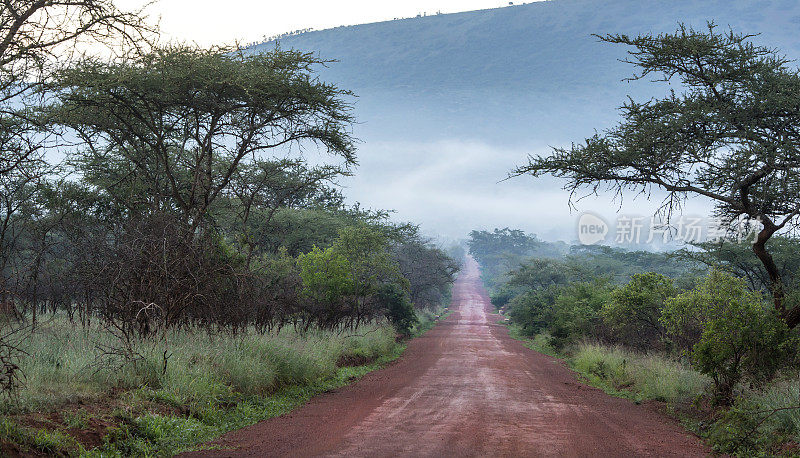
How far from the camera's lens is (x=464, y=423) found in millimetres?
9312

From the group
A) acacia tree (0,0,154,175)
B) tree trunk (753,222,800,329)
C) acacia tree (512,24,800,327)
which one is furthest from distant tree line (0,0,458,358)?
tree trunk (753,222,800,329)

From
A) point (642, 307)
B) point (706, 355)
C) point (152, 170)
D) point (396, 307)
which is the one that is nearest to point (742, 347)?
point (706, 355)

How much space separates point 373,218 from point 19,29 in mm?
33486

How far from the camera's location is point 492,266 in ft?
469

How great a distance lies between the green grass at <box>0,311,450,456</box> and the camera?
6.75m

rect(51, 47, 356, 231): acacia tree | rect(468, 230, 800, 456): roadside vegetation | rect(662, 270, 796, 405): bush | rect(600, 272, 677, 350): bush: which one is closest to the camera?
rect(468, 230, 800, 456): roadside vegetation

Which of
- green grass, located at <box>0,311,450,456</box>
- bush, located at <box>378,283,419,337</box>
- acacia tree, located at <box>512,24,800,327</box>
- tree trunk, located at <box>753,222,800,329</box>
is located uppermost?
acacia tree, located at <box>512,24,800,327</box>

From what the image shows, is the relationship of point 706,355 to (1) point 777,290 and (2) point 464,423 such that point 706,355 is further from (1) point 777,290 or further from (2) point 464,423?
(2) point 464,423

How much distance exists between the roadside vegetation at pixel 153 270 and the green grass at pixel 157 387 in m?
0.03

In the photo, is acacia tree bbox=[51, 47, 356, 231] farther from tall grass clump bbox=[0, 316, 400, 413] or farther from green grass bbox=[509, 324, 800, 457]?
green grass bbox=[509, 324, 800, 457]

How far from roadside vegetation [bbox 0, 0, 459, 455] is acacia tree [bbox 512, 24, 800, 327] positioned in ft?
21.7

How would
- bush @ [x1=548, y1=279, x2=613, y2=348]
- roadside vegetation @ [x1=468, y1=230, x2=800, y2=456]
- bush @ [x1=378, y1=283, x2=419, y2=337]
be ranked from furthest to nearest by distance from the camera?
bush @ [x1=378, y1=283, x2=419, y2=337] < bush @ [x1=548, y1=279, x2=613, y2=348] < roadside vegetation @ [x1=468, y1=230, x2=800, y2=456]


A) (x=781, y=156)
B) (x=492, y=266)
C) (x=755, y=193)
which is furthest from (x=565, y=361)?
(x=492, y=266)

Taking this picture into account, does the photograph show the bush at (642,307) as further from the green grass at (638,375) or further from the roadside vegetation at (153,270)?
the roadside vegetation at (153,270)
